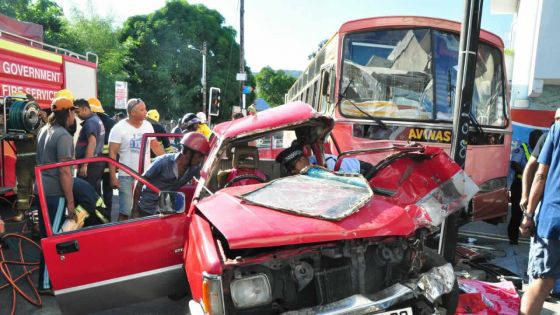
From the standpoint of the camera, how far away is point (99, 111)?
643cm

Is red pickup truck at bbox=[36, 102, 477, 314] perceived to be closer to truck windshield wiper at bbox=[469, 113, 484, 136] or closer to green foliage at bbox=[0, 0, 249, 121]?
truck windshield wiper at bbox=[469, 113, 484, 136]

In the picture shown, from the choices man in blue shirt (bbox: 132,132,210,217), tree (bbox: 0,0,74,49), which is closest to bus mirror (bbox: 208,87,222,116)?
man in blue shirt (bbox: 132,132,210,217)

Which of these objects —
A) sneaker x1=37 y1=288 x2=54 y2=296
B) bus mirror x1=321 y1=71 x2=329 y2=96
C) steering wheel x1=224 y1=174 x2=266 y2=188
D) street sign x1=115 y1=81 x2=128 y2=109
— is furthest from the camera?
street sign x1=115 y1=81 x2=128 y2=109

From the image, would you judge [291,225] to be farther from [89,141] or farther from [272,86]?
[272,86]

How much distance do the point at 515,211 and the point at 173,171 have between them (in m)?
4.92

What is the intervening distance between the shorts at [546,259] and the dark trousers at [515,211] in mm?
3247

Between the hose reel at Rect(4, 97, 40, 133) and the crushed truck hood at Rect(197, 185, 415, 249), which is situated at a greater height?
the hose reel at Rect(4, 97, 40, 133)

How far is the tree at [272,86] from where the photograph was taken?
52.3 meters

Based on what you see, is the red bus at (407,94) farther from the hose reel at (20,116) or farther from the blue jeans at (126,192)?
the hose reel at (20,116)

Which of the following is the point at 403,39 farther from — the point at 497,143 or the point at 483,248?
the point at 483,248

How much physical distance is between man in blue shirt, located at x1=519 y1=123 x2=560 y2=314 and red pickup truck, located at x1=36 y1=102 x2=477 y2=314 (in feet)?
1.64

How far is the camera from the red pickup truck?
2232 mm

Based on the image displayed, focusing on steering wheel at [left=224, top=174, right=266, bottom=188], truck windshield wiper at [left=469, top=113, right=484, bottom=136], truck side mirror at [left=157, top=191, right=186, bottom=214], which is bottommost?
truck side mirror at [left=157, top=191, right=186, bottom=214]

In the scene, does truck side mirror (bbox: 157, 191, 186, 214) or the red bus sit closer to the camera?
truck side mirror (bbox: 157, 191, 186, 214)
